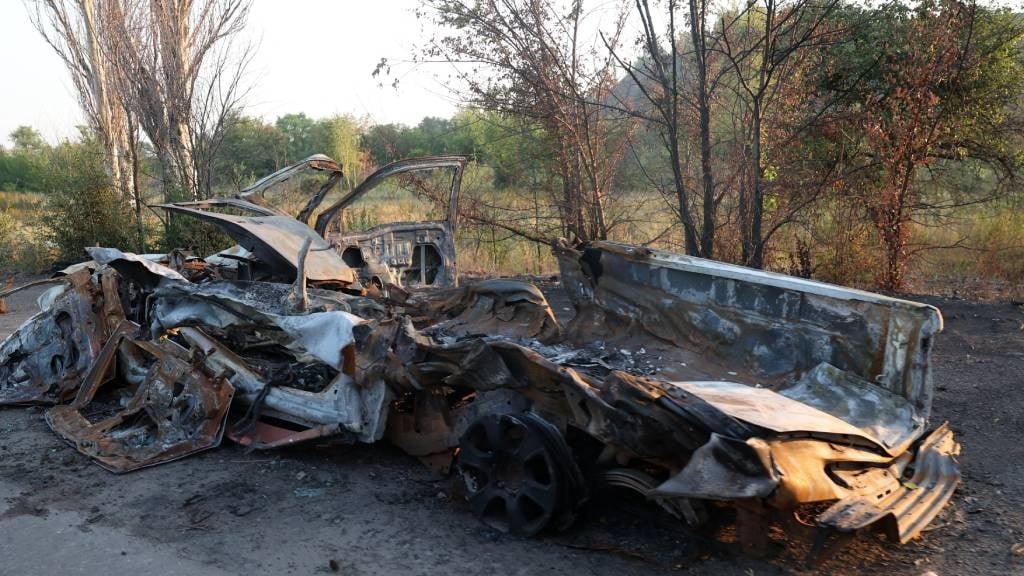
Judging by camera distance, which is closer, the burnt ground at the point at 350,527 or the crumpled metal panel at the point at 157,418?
the burnt ground at the point at 350,527

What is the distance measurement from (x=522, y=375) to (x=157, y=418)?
113 inches

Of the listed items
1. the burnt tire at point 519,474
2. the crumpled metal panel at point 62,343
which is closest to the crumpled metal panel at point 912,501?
the burnt tire at point 519,474

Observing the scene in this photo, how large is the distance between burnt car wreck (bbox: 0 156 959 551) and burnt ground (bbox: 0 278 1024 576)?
20cm

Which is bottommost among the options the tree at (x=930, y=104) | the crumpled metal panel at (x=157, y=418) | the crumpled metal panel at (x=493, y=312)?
the crumpled metal panel at (x=157, y=418)

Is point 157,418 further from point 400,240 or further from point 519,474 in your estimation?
point 400,240

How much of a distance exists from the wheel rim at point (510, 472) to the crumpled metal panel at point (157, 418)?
77.4 inches

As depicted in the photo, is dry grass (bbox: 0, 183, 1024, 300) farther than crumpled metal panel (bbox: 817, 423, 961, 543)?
Yes

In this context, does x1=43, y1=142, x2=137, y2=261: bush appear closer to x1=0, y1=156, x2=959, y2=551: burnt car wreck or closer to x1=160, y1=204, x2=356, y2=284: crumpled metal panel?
x1=0, y1=156, x2=959, y2=551: burnt car wreck

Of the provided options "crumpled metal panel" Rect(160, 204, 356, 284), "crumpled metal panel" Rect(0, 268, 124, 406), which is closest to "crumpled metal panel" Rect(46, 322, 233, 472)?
"crumpled metal panel" Rect(0, 268, 124, 406)

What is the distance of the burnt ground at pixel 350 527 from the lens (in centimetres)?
339

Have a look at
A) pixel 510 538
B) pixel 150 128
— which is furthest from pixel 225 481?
pixel 150 128

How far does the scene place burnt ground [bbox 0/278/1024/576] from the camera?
3.39 metres

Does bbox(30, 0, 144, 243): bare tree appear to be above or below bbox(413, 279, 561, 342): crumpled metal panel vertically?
above

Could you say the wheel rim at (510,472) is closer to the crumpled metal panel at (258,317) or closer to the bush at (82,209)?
the crumpled metal panel at (258,317)
